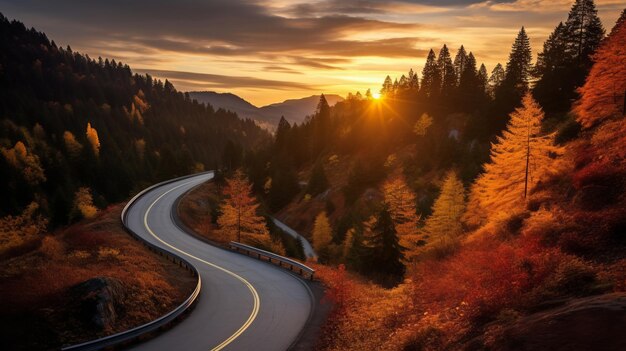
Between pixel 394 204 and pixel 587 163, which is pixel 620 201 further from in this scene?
pixel 394 204

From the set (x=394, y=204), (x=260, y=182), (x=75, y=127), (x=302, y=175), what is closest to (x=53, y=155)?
(x=75, y=127)

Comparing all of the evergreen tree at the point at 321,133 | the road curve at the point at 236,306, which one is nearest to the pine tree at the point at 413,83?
the evergreen tree at the point at 321,133

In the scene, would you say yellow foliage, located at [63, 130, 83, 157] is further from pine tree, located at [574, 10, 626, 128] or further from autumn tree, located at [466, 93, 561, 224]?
pine tree, located at [574, 10, 626, 128]

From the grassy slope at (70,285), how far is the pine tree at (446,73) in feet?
250

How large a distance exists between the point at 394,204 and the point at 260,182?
65249 mm

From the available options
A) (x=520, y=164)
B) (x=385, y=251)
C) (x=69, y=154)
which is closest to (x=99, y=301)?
(x=385, y=251)

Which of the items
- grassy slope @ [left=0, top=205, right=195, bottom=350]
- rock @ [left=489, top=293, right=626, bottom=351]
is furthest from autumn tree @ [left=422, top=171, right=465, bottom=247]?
rock @ [left=489, top=293, right=626, bottom=351]

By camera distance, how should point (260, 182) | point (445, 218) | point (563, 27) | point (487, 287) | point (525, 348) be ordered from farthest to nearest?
1. point (260, 182)
2. point (563, 27)
3. point (445, 218)
4. point (487, 287)
5. point (525, 348)

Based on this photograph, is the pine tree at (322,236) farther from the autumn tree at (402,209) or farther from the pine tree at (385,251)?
the pine tree at (385,251)

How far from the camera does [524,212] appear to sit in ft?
93.6

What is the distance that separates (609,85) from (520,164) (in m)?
11.3

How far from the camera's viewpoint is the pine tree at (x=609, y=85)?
34.2 meters

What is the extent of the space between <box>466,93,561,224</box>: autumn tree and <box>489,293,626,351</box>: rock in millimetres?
22562

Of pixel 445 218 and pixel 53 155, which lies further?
pixel 53 155
